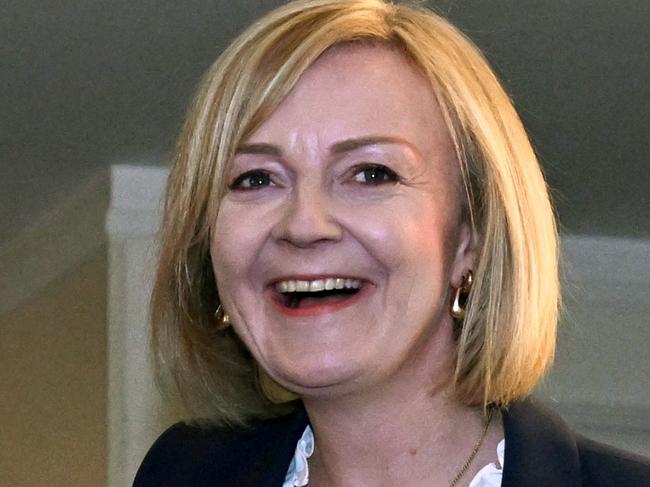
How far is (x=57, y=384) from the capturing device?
3.29m

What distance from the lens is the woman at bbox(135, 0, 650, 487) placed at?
132 centimetres

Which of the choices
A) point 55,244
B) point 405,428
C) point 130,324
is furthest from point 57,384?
point 405,428

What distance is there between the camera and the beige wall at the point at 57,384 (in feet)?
10.2

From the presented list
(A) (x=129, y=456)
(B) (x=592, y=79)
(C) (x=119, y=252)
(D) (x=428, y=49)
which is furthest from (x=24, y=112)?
(D) (x=428, y=49)

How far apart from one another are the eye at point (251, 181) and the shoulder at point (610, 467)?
0.41m

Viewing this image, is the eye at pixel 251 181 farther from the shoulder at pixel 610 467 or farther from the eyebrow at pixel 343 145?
the shoulder at pixel 610 467

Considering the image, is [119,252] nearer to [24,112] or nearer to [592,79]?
[24,112]

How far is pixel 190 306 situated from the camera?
1.58m

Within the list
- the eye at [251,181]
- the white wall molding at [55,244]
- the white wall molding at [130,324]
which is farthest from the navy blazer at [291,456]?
the white wall molding at [55,244]

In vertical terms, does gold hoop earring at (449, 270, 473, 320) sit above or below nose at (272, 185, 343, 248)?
below

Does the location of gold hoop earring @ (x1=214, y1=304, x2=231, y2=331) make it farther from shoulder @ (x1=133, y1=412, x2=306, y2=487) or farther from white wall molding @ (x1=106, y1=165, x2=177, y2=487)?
white wall molding @ (x1=106, y1=165, x2=177, y2=487)

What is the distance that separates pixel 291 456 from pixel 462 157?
40 centimetres

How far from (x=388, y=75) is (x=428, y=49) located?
0.06 m

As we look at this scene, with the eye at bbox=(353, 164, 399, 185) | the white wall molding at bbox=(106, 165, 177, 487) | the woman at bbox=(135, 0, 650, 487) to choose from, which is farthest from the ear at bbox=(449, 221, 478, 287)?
the white wall molding at bbox=(106, 165, 177, 487)
